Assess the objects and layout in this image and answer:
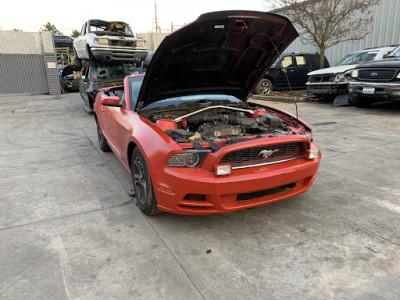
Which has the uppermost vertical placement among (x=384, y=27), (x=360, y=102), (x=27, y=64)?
(x=384, y=27)

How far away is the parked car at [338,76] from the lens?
31.0 ft

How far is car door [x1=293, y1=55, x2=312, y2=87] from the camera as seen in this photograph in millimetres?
12414

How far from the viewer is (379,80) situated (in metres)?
7.62

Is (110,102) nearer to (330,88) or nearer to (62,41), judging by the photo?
(330,88)

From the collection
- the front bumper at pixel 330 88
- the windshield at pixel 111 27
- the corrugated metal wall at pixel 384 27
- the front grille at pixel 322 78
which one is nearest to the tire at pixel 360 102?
the front bumper at pixel 330 88

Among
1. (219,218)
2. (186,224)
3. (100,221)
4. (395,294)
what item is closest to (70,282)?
(100,221)

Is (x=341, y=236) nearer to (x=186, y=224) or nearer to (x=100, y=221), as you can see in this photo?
(x=186, y=224)

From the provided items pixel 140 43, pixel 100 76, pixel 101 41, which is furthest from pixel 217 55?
pixel 140 43

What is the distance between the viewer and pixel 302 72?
1254cm

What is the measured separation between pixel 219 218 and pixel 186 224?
0.35m

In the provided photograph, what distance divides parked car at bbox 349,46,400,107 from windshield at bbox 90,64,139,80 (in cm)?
707

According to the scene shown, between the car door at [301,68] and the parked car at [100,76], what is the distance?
662cm

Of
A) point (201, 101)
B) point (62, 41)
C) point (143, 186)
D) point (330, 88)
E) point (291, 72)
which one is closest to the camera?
point (143, 186)

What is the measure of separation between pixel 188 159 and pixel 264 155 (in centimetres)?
74
